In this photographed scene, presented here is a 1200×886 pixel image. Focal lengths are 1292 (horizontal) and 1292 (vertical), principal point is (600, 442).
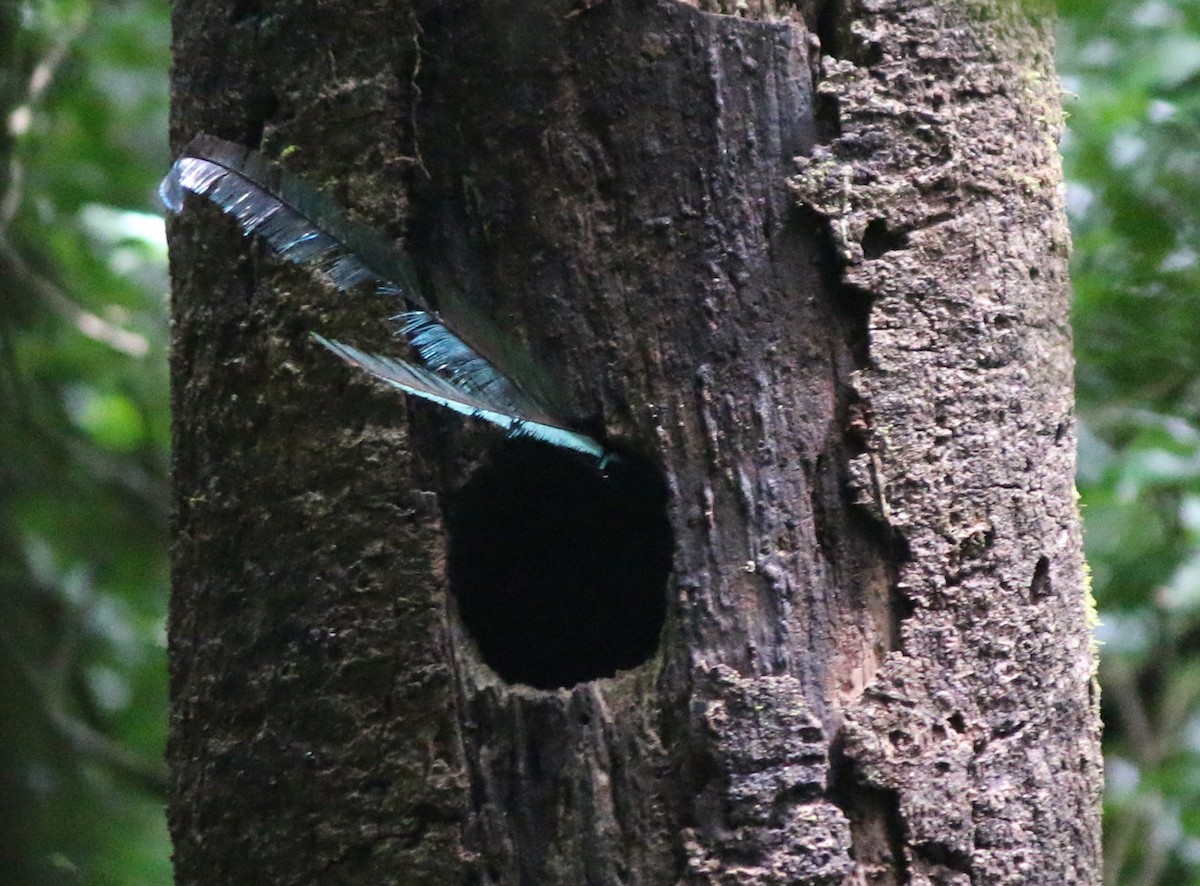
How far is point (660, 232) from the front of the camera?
62.1 inches

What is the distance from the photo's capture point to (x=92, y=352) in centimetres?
477

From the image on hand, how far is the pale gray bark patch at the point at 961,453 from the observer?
60.8 inches

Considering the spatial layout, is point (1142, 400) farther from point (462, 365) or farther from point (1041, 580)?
point (462, 365)

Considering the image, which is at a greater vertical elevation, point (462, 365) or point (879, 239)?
point (879, 239)

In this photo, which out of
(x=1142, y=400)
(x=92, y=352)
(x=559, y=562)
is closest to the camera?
(x=559, y=562)

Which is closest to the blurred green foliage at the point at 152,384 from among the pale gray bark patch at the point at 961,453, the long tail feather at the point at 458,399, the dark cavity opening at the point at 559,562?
the pale gray bark patch at the point at 961,453

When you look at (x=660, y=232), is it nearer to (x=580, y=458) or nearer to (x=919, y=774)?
(x=580, y=458)

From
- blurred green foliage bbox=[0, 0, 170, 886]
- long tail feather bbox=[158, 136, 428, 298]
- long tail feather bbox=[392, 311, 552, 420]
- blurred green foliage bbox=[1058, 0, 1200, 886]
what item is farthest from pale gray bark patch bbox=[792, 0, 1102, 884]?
blurred green foliage bbox=[0, 0, 170, 886]

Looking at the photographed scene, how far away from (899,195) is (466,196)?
54 centimetres

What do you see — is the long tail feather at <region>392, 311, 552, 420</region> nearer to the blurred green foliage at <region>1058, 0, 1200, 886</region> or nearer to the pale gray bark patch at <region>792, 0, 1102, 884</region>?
the pale gray bark patch at <region>792, 0, 1102, 884</region>

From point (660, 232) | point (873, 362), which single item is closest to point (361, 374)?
point (660, 232)

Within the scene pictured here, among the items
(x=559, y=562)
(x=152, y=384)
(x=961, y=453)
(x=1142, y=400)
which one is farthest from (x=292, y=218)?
(x=152, y=384)

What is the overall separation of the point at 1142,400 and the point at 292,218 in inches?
105

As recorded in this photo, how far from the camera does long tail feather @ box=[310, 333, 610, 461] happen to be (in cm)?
150
